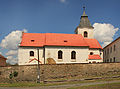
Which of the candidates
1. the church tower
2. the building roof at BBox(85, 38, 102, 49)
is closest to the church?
the building roof at BBox(85, 38, 102, 49)

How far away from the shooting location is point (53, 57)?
32.7m

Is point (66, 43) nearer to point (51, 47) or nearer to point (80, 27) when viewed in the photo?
point (51, 47)

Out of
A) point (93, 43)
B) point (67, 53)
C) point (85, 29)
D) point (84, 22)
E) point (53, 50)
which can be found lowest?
Result: point (67, 53)

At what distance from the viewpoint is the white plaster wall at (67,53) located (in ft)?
107

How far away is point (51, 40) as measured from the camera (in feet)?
112

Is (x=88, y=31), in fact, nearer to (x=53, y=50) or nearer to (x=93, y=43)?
(x=93, y=43)

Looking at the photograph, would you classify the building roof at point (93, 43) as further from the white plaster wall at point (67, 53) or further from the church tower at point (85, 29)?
the white plaster wall at point (67, 53)

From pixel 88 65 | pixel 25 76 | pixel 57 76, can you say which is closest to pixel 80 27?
pixel 88 65

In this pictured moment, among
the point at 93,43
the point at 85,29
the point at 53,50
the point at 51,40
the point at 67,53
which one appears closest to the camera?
the point at 53,50

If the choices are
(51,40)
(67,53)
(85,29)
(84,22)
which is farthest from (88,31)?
(51,40)

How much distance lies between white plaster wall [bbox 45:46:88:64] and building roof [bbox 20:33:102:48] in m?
1.05

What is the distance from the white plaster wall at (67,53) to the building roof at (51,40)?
1.05 meters

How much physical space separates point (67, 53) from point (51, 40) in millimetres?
5396

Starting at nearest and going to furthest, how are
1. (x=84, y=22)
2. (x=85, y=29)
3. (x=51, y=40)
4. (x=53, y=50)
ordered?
(x=53, y=50) → (x=51, y=40) → (x=85, y=29) → (x=84, y=22)
